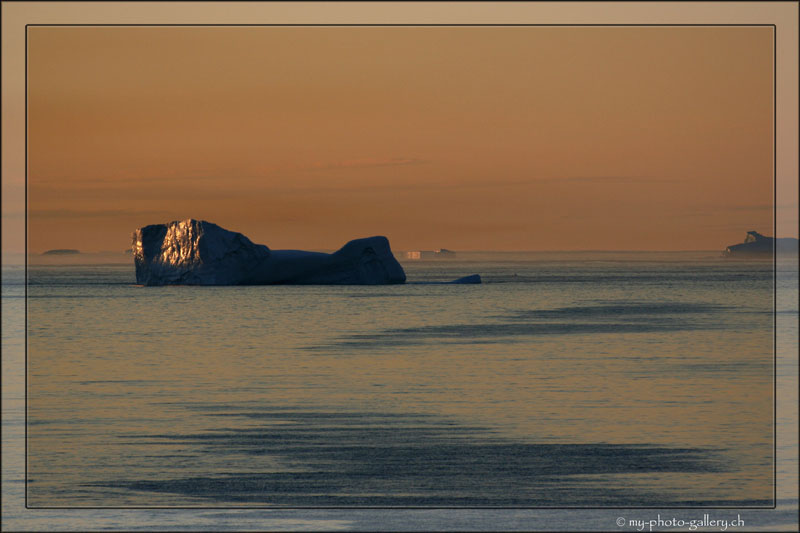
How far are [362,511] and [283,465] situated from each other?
169 centimetres

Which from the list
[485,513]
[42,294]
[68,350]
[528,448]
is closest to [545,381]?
[528,448]

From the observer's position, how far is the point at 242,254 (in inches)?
1651

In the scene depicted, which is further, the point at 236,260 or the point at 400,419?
the point at 236,260

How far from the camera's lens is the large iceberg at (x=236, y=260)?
40.2m

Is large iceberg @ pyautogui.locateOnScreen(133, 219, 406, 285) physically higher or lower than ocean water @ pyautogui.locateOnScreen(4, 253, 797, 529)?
higher

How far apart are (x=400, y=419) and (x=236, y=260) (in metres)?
31.9

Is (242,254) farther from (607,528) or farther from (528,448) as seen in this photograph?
(607,528)

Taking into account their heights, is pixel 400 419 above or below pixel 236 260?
below

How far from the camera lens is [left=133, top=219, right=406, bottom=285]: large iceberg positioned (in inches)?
1582

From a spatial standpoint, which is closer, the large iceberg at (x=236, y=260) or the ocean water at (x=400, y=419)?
the ocean water at (x=400, y=419)

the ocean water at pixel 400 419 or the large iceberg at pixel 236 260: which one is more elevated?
the large iceberg at pixel 236 260

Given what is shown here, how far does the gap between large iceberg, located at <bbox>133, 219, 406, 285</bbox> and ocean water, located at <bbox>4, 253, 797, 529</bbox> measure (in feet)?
47.8

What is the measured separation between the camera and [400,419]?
11.1 m

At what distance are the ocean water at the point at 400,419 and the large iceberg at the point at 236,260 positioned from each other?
14554 mm
